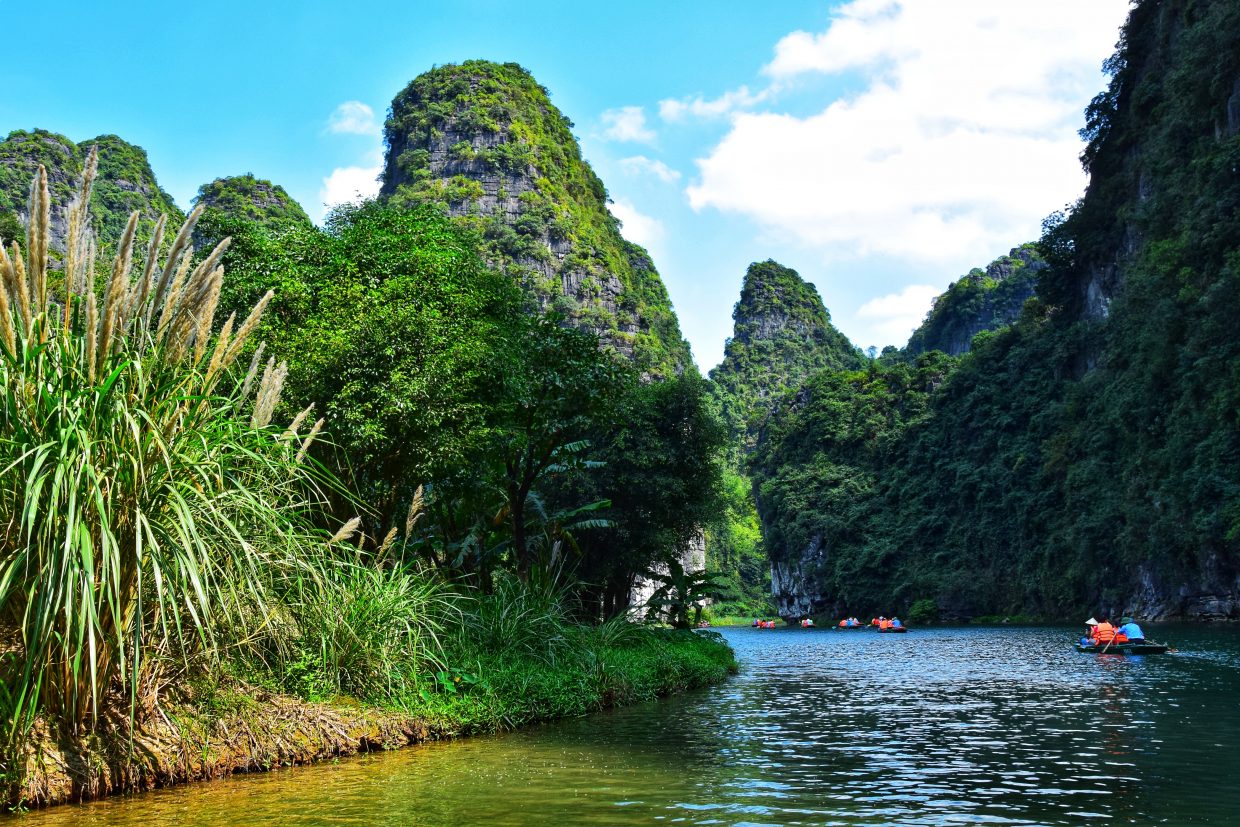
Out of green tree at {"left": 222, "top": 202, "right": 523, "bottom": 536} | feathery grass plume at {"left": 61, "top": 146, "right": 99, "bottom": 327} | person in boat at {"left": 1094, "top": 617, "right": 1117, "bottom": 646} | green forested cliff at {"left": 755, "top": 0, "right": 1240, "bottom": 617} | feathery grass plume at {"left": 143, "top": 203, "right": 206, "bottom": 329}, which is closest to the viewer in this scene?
feathery grass plume at {"left": 61, "top": 146, "right": 99, "bottom": 327}

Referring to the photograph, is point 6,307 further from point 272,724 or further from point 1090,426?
point 1090,426

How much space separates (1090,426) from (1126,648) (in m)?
38.0

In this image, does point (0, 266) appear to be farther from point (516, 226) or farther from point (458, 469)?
point (516, 226)

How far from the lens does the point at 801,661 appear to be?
3142cm

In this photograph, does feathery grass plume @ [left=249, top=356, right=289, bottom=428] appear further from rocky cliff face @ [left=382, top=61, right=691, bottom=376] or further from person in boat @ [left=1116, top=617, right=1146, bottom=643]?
rocky cliff face @ [left=382, top=61, right=691, bottom=376]

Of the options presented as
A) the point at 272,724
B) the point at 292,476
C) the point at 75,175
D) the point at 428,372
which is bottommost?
the point at 272,724

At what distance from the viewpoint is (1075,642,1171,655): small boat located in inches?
1087

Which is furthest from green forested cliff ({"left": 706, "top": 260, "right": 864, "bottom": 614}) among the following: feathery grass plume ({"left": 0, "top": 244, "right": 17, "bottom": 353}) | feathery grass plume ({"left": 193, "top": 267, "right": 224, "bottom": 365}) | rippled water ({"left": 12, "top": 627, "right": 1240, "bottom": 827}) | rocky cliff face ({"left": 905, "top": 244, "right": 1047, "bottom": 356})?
feathery grass plume ({"left": 0, "top": 244, "right": 17, "bottom": 353})

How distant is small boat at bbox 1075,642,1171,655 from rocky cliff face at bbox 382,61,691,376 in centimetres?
6599

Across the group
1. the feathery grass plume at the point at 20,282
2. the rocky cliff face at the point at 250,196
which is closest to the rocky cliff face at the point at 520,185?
the rocky cliff face at the point at 250,196

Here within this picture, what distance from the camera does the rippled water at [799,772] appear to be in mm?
7422

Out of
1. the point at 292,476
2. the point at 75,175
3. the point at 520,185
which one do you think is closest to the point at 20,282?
the point at 292,476

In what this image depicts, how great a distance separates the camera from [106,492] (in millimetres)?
Answer: 6660

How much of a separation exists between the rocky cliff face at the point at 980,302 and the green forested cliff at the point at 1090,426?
33.6m
